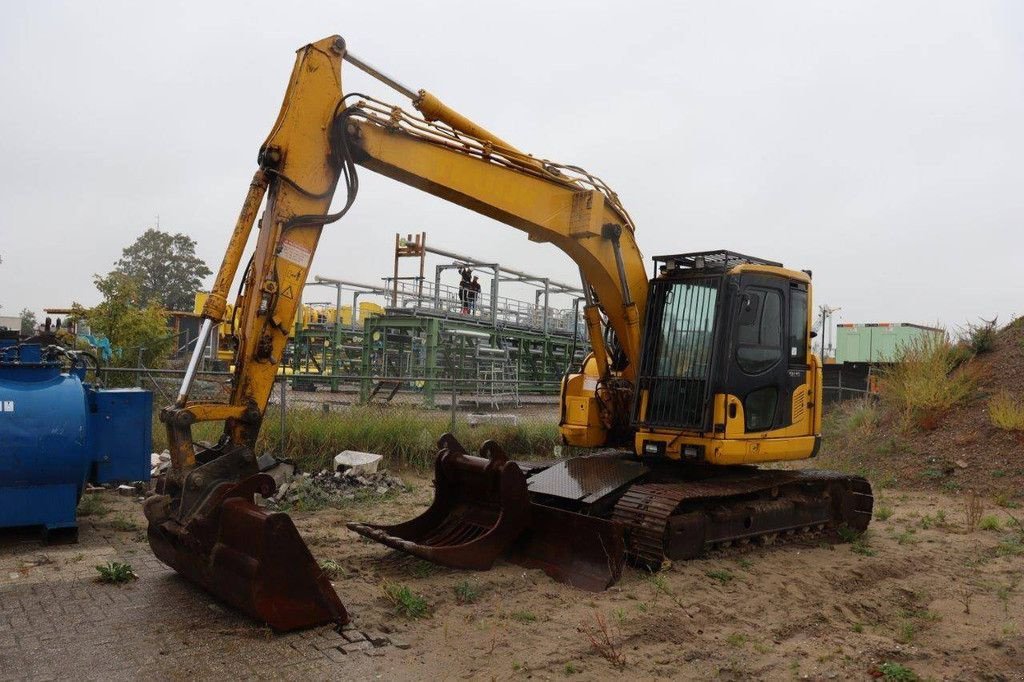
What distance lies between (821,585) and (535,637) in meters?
3.28

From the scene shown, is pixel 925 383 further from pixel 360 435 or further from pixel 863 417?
pixel 360 435

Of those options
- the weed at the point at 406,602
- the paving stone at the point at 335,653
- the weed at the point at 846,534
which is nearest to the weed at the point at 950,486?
the weed at the point at 846,534

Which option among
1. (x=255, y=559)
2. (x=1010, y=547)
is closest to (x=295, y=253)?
(x=255, y=559)

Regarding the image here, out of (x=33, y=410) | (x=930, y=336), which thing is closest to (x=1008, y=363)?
(x=930, y=336)

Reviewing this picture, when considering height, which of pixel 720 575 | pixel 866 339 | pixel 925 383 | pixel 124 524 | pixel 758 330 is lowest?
pixel 124 524

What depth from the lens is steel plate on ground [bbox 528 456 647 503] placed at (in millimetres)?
8297

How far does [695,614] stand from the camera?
6.48 m

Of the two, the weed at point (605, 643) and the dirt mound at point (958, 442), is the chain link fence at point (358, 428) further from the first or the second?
the weed at point (605, 643)

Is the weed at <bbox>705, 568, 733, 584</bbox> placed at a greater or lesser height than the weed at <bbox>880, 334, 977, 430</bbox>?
lesser

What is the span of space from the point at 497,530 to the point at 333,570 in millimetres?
1483

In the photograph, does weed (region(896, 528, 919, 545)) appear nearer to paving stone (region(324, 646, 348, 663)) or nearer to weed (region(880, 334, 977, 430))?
weed (region(880, 334, 977, 430))

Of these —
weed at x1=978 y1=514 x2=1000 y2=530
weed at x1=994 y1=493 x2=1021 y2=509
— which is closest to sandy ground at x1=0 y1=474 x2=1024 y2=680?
weed at x1=978 y1=514 x2=1000 y2=530

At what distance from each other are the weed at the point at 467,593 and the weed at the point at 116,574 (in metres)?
2.71

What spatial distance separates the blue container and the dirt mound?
12623 millimetres
